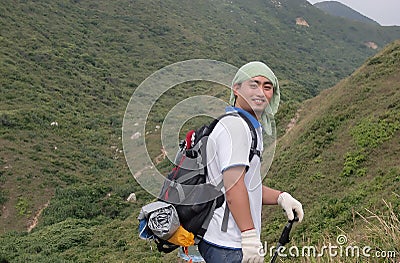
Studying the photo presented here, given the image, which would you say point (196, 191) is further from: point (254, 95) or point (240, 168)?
point (254, 95)

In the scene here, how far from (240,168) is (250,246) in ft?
1.25

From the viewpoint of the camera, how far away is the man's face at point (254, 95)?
2.34m

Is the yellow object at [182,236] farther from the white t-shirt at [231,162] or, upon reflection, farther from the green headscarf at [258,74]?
the green headscarf at [258,74]

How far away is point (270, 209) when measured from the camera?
1063 centimetres

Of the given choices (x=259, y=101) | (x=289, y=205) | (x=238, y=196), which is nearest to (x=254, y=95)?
(x=259, y=101)

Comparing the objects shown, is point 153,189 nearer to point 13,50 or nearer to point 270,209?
point 270,209

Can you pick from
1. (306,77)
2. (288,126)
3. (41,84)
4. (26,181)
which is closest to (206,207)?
(288,126)

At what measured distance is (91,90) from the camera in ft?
116

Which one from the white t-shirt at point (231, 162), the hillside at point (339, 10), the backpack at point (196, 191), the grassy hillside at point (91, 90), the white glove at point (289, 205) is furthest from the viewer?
the hillside at point (339, 10)

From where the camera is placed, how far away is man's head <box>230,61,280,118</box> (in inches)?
92.4

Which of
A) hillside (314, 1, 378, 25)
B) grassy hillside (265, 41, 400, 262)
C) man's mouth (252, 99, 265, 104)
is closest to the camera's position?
man's mouth (252, 99, 265, 104)

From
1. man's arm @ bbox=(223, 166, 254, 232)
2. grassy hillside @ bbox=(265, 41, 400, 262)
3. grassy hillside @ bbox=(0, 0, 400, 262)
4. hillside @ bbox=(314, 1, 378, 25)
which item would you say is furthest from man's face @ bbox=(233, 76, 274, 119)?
hillside @ bbox=(314, 1, 378, 25)

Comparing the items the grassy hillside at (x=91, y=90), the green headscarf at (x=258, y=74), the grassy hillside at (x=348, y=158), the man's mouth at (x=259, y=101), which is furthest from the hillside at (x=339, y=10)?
the man's mouth at (x=259, y=101)

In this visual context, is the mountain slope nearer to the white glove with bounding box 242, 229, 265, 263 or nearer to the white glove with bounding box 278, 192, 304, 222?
the white glove with bounding box 278, 192, 304, 222
